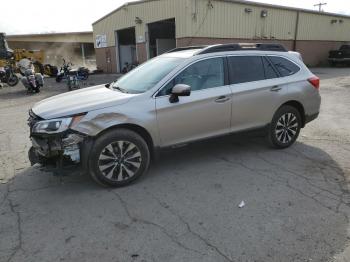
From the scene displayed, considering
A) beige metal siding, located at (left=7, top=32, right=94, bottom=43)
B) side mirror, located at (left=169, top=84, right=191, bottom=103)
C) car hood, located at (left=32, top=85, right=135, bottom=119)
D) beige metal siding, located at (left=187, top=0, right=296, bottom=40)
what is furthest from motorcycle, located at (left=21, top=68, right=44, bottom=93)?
beige metal siding, located at (left=7, top=32, right=94, bottom=43)

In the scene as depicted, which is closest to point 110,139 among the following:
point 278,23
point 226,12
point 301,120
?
point 301,120

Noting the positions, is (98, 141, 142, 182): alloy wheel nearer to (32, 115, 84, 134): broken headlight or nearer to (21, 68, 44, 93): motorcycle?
(32, 115, 84, 134): broken headlight

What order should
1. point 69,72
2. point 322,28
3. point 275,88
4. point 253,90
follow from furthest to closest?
point 322,28 → point 69,72 → point 275,88 → point 253,90

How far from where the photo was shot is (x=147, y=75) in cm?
507

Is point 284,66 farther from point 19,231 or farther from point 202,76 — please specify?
point 19,231

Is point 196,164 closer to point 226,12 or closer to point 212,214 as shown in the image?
point 212,214

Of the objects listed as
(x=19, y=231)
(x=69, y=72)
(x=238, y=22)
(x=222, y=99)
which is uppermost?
(x=238, y=22)

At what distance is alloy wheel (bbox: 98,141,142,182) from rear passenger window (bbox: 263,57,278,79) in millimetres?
2635

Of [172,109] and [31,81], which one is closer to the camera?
[172,109]

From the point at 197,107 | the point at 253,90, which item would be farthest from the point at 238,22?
the point at 197,107

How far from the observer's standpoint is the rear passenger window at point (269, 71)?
5.55m

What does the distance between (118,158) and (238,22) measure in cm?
1933

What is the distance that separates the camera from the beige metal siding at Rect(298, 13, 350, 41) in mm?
27016

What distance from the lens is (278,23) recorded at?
80.2 ft
